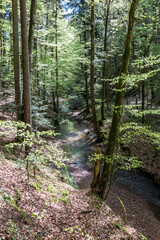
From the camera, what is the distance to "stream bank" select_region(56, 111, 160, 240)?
6.34 m

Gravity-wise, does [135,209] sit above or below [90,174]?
below

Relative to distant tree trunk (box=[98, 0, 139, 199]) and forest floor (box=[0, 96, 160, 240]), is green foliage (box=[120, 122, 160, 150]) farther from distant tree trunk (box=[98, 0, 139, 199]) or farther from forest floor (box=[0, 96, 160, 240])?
forest floor (box=[0, 96, 160, 240])

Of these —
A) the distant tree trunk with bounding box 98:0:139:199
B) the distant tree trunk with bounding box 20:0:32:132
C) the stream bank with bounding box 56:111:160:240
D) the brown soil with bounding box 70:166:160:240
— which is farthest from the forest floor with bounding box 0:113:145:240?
the distant tree trunk with bounding box 20:0:32:132

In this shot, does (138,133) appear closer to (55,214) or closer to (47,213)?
(55,214)

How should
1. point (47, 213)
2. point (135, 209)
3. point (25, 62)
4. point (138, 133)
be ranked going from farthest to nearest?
1. point (25, 62)
2. point (135, 209)
3. point (138, 133)
4. point (47, 213)

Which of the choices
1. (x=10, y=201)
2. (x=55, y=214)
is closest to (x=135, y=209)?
(x=55, y=214)

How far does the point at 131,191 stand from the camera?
26.9ft

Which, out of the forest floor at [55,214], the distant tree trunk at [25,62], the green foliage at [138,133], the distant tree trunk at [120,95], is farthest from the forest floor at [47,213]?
the distant tree trunk at [25,62]

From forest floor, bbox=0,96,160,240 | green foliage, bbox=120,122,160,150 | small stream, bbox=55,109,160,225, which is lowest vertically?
small stream, bbox=55,109,160,225

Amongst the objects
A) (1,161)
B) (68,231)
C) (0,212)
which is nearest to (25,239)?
(0,212)

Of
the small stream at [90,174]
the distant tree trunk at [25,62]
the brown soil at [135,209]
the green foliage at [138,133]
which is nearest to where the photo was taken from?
the green foliage at [138,133]

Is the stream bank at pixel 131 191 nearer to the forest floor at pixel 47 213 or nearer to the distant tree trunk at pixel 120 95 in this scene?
the forest floor at pixel 47 213

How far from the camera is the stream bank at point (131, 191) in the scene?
6.34 metres

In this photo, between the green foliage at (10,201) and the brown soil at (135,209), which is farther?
the brown soil at (135,209)
